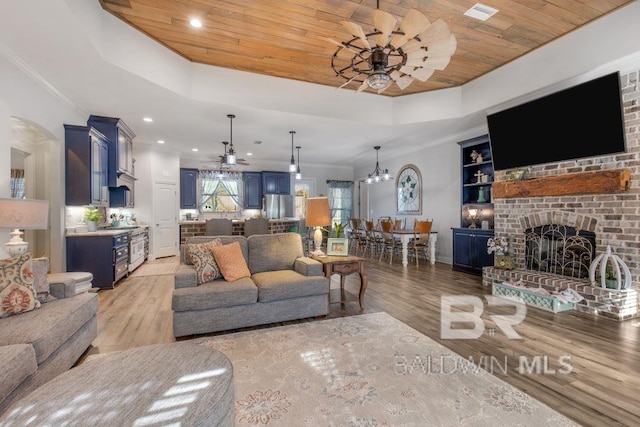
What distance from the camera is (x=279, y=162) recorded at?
32.6ft

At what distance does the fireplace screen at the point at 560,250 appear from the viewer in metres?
3.91

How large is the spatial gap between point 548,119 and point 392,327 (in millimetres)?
3548

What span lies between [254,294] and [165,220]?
5782mm

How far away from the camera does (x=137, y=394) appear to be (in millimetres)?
1281

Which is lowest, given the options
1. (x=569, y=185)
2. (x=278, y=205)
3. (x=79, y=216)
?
(x=79, y=216)

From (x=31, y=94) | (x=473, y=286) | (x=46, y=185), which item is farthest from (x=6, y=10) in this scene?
(x=473, y=286)

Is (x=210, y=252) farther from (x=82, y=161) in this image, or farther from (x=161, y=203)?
(x=161, y=203)

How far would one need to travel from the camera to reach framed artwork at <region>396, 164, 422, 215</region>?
7746 millimetres

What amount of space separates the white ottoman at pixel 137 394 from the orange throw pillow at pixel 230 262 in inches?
62.0

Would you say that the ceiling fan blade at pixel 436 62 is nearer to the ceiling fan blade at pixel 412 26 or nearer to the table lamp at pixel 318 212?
the ceiling fan blade at pixel 412 26

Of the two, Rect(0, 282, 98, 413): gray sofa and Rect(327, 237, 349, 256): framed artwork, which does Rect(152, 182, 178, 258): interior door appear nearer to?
Rect(0, 282, 98, 413): gray sofa

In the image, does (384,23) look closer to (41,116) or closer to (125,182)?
(41,116)

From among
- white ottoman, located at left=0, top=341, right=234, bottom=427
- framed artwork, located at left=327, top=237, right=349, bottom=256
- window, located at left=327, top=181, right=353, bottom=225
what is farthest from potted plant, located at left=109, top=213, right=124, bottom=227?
window, located at left=327, top=181, right=353, bottom=225
